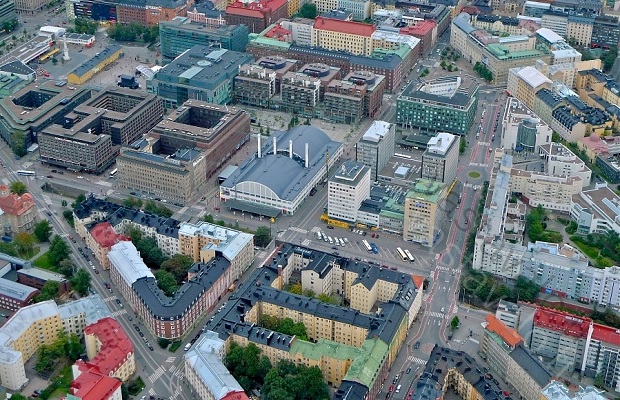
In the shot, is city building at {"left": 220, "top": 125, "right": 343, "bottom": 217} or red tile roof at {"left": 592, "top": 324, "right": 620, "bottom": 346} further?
city building at {"left": 220, "top": 125, "right": 343, "bottom": 217}

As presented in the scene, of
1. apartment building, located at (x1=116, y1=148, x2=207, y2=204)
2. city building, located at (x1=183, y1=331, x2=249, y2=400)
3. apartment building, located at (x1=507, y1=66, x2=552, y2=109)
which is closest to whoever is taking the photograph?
city building, located at (x1=183, y1=331, x2=249, y2=400)

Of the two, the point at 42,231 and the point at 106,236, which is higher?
the point at 106,236

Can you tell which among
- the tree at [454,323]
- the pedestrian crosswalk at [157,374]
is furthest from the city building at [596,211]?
the pedestrian crosswalk at [157,374]

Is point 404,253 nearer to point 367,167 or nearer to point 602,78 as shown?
point 367,167

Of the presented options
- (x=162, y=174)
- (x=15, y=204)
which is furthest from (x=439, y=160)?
(x=15, y=204)

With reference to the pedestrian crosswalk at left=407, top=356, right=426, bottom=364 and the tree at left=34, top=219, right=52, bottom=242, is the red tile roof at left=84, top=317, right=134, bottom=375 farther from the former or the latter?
the pedestrian crosswalk at left=407, top=356, right=426, bottom=364

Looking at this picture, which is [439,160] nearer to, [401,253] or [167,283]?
[401,253]

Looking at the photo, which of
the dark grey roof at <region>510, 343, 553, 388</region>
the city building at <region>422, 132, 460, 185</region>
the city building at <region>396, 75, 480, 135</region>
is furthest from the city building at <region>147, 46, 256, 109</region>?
the dark grey roof at <region>510, 343, 553, 388</region>
